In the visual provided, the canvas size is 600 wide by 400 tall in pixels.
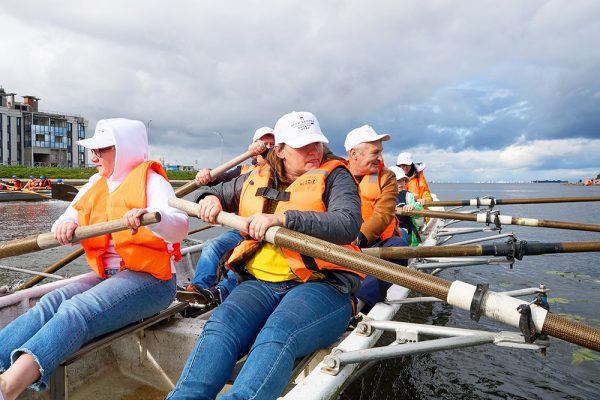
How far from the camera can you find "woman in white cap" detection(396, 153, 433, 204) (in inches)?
395

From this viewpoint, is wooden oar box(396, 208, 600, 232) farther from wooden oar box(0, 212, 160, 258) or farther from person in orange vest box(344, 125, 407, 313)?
wooden oar box(0, 212, 160, 258)

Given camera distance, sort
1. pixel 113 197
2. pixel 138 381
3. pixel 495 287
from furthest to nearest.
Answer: pixel 495 287, pixel 138 381, pixel 113 197

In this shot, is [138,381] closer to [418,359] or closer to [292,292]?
[292,292]

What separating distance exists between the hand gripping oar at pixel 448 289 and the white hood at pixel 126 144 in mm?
1400

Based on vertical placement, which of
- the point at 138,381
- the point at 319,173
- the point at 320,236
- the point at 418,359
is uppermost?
the point at 319,173

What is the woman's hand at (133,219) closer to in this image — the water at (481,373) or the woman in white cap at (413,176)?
the water at (481,373)

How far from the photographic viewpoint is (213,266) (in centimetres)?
468

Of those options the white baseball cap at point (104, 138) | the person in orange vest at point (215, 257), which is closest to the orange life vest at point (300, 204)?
the person in orange vest at point (215, 257)

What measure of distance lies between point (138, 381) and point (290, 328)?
187 cm

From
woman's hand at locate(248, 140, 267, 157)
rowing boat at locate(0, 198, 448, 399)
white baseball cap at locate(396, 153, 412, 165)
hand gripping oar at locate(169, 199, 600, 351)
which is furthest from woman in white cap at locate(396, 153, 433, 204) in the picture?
→ hand gripping oar at locate(169, 199, 600, 351)

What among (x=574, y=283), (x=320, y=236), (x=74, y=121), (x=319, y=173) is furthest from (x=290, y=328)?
(x=74, y=121)

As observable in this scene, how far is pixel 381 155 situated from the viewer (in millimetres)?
5047

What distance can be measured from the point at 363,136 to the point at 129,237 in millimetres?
2837

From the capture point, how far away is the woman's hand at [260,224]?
2474 mm
